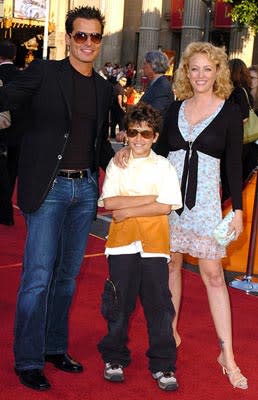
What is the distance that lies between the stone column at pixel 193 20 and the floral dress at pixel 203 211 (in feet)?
96.2

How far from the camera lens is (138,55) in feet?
121

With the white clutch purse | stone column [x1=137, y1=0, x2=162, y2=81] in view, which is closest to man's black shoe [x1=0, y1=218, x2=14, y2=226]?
the white clutch purse

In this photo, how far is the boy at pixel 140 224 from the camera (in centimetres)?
379

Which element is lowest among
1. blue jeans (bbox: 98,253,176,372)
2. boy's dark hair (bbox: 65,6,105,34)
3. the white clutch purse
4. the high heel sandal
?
the high heel sandal

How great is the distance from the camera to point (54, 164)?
142 inches

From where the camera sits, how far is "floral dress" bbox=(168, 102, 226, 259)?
398 cm

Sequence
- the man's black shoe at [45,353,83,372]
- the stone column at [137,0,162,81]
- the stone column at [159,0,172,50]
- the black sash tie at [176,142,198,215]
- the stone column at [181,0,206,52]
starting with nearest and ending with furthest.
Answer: the black sash tie at [176,142,198,215] < the man's black shoe at [45,353,83,372] < the stone column at [181,0,206,52] < the stone column at [137,0,162,81] < the stone column at [159,0,172,50]

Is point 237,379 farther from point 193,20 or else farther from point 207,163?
point 193,20

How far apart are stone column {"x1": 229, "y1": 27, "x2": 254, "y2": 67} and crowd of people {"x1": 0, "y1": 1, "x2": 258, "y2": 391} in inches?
1097

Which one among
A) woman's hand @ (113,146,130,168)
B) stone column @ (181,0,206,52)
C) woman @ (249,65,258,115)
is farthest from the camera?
stone column @ (181,0,206,52)

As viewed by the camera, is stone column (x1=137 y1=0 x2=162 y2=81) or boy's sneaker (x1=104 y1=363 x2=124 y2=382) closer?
boy's sneaker (x1=104 y1=363 x2=124 y2=382)

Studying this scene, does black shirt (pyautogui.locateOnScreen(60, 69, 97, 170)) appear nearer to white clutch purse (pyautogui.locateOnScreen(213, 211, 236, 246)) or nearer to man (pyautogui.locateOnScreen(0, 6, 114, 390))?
man (pyautogui.locateOnScreen(0, 6, 114, 390))

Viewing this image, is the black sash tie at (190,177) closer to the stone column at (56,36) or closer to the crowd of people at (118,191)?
the crowd of people at (118,191)

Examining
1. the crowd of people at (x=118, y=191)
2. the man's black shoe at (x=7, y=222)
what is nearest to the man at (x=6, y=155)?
the man's black shoe at (x=7, y=222)
